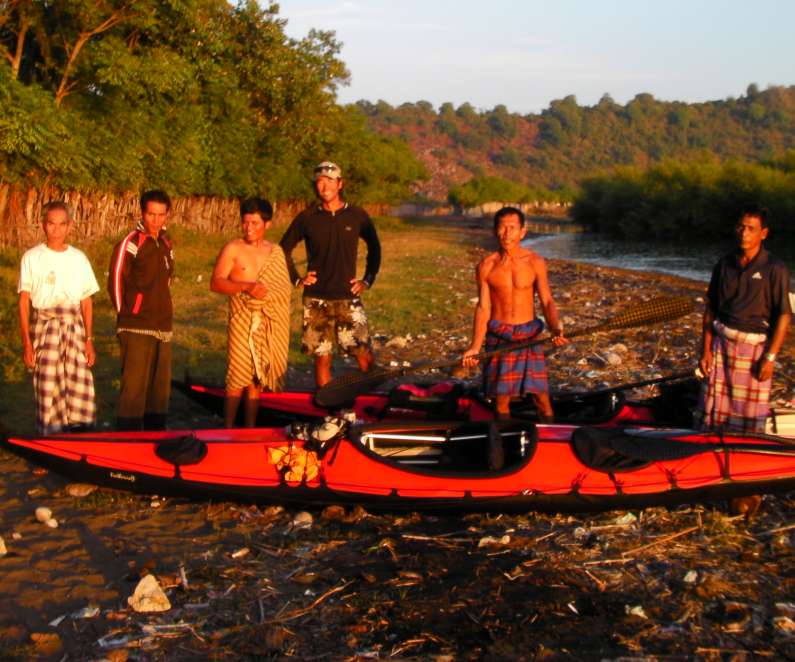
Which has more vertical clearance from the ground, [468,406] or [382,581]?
[468,406]

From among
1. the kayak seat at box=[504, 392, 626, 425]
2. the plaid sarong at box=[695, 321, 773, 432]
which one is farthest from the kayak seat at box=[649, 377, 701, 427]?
the plaid sarong at box=[695, 321, 773, 432]

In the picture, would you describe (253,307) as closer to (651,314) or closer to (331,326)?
(331,326)

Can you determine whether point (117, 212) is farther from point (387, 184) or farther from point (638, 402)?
point (387, 184)

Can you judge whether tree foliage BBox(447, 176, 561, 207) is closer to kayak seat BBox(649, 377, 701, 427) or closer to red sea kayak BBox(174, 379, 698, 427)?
red sea kayak BBox(174, 379, 698, 427)

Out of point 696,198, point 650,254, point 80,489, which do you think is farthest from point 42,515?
point 696,198

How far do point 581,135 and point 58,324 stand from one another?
558 ft

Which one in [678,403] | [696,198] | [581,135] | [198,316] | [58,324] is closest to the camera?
[58,324]

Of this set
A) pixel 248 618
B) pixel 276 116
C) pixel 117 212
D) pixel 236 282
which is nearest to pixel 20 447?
pixel 236 282

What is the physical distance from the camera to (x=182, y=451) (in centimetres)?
496

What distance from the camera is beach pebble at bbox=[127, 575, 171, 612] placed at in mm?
3771

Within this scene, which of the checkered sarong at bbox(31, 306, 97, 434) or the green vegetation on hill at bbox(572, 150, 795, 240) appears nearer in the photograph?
the checkered sarong at bbox(31, 306, 97, 434)

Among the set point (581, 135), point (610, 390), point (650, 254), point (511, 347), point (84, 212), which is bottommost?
point (610, 390)

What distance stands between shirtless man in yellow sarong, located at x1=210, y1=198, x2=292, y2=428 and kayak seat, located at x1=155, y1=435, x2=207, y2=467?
82cm

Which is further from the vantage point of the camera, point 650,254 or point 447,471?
point 650,254
